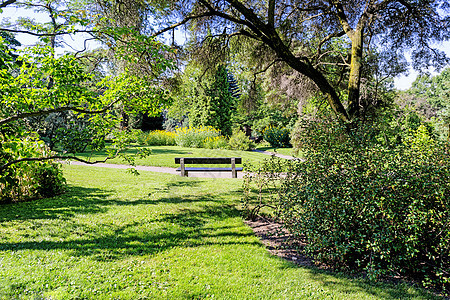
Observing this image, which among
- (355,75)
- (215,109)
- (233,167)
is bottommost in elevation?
(233,167)

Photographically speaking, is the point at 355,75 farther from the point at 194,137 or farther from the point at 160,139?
the point at 160,139

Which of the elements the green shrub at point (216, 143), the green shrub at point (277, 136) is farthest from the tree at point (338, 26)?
the green shrub at point (277, 136)

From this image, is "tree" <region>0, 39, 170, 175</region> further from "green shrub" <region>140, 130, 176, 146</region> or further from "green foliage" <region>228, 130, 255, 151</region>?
"green shrub" <region>140, 130, 176, 146</region>

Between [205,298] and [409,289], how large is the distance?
260 centimetres

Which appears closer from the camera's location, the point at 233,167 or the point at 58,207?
the point at 58,207

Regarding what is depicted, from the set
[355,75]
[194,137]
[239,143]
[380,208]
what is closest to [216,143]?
[239,143]

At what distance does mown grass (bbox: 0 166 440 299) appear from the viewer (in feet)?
11.0

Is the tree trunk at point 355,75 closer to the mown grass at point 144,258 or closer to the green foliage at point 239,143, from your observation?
the mown grass at point 144,258

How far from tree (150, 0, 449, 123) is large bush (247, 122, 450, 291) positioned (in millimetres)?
2019

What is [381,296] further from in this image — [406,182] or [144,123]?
[144,123]

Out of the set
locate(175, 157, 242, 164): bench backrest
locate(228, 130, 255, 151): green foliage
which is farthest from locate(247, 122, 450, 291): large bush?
locate(228, 130, 255, 151): green foliage

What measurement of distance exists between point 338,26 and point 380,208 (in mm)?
6283

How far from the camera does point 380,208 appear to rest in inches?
152

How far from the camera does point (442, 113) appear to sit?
1311 cm
